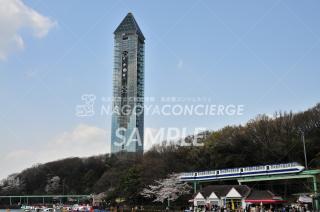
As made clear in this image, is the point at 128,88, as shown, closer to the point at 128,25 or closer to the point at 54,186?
the point at 128,25

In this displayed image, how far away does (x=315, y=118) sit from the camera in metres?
56.0

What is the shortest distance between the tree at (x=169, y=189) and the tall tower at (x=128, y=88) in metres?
49.2

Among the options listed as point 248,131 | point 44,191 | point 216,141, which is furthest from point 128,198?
point 44,191

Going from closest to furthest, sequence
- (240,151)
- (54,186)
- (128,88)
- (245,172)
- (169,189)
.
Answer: (245,172), (169,189), (240,151), (54,186), (128,88)

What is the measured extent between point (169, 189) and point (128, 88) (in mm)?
67423

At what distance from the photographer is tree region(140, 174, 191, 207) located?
187ft

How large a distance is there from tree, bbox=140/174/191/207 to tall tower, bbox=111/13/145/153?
162 feet

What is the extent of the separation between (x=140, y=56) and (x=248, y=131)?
7231cm

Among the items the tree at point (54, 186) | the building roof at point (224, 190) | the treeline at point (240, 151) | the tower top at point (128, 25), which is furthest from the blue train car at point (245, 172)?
the tower top at point (128, 25)

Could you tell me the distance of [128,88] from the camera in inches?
4783

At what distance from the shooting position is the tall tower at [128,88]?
11369cm

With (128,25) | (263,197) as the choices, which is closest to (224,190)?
(263,197)

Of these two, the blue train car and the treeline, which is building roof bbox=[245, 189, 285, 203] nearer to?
the blue train car

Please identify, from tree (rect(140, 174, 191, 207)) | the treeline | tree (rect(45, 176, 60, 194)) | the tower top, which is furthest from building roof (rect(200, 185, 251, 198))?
the tower top
